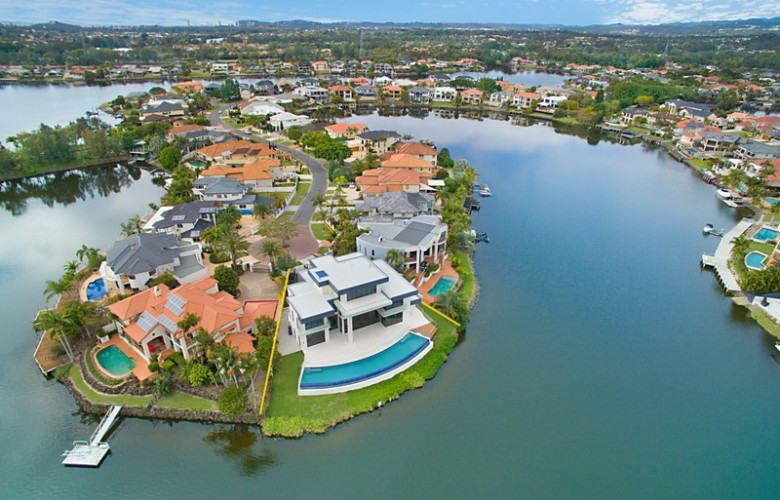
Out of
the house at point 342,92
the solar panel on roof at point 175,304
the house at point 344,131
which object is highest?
the house at point 342,92

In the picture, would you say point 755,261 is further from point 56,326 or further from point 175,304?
point 56,326

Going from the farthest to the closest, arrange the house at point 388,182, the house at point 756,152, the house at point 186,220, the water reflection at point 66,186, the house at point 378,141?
the house at point 378,141 < the house at point 756,152 < the water reflection at point 66,186 < the house at point 388,182 < the house at point 186,220

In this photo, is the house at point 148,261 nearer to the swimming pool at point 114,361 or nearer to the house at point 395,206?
the swimming pool at point 114,361

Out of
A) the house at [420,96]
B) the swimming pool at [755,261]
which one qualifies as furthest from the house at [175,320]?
the house at [420,96]

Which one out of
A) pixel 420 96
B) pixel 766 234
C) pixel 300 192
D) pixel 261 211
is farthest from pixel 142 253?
pixel 420 96

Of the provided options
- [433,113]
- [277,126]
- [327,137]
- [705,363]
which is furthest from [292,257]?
[433,113]

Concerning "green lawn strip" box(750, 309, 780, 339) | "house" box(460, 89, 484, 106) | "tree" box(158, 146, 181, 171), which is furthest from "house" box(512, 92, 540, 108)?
"green lawn strip" box(750, 309, 780, 339)

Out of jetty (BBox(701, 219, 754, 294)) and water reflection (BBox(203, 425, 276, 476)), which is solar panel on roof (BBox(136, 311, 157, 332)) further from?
jetty (BBox(701, 219, 754, 294))
